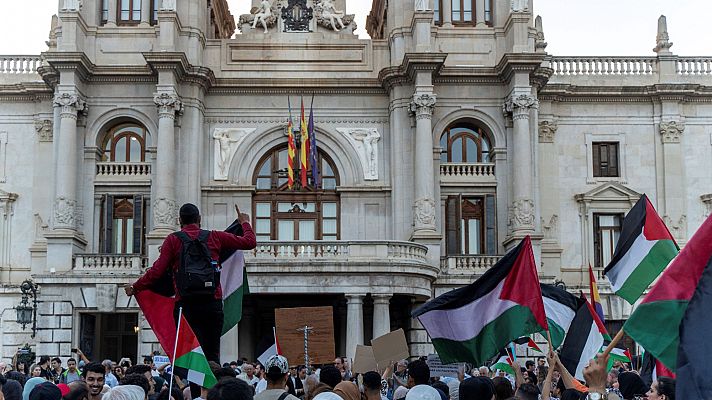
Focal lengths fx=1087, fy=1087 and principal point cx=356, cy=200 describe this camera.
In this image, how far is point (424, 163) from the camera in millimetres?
40312

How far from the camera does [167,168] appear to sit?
40.1 metres

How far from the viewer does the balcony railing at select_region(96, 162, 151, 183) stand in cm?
4144

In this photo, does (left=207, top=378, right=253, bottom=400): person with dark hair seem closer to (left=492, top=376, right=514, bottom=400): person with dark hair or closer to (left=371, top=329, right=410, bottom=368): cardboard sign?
(left=492, top=376, right=514, bottom=400): person with dark hair

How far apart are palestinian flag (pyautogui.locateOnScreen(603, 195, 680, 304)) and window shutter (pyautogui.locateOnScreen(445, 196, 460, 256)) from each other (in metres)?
26.2

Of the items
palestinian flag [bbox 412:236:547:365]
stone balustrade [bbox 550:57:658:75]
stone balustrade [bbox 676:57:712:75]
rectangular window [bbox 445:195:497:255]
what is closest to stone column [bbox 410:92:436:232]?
rectangular window [bbox 445:195:497:255]

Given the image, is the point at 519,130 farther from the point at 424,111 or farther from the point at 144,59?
the point at 144,59

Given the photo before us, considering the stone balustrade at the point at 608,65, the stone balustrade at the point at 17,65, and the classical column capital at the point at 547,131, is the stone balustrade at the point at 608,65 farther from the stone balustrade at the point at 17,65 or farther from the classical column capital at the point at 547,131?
the stone balustrade at the point at 17,65

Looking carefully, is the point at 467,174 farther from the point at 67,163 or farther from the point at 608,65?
the point at 67,163

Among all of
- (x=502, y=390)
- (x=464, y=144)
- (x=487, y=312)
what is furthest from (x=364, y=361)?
(x=464, y=144)

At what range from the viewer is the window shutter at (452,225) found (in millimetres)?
41688

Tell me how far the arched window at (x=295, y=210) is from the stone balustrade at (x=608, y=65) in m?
11.1

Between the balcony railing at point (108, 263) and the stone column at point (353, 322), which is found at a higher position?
the balcony railing at point (108, 263)

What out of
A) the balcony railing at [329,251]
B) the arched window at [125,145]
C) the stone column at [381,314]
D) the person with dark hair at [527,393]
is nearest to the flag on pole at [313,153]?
the balcony railing at [329,251]

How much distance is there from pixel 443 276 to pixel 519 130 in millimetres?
6305
